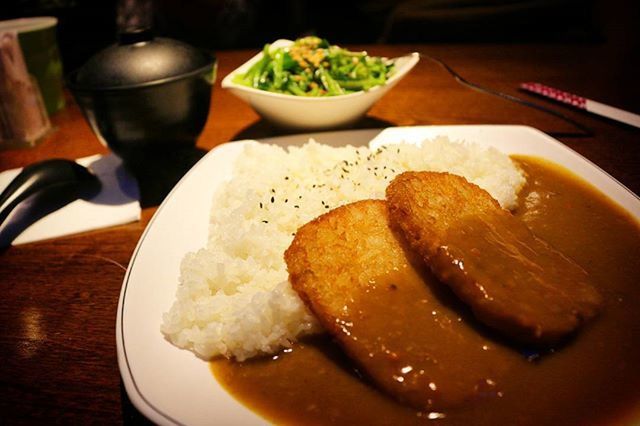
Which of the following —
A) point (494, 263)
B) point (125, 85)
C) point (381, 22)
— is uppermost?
point (125, 85)

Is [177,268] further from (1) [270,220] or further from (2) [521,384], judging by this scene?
(2) [521,384]

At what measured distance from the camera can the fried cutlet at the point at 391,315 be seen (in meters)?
1.06

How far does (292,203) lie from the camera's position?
6.08 ft

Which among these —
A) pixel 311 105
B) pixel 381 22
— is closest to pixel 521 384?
pixel 311 105

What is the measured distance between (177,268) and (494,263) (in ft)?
3.51

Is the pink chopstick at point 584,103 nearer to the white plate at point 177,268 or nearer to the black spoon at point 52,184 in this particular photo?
the white plate at point 177,268

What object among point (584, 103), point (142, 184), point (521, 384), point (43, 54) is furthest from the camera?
point (43, 54)

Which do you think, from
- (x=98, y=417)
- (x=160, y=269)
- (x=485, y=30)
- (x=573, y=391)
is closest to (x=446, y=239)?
(x=573, y=391)

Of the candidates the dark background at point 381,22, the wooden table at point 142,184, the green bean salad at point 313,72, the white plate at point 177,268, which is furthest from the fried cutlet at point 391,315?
the dark background at point 381,22

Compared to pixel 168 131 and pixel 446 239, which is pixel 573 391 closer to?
pixel 446 239

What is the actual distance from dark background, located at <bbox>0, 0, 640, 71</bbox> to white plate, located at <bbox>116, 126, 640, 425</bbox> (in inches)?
110

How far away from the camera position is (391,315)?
1.19 meters

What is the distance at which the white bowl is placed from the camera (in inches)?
88.8

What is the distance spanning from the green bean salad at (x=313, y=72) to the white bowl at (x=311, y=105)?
127 mm
